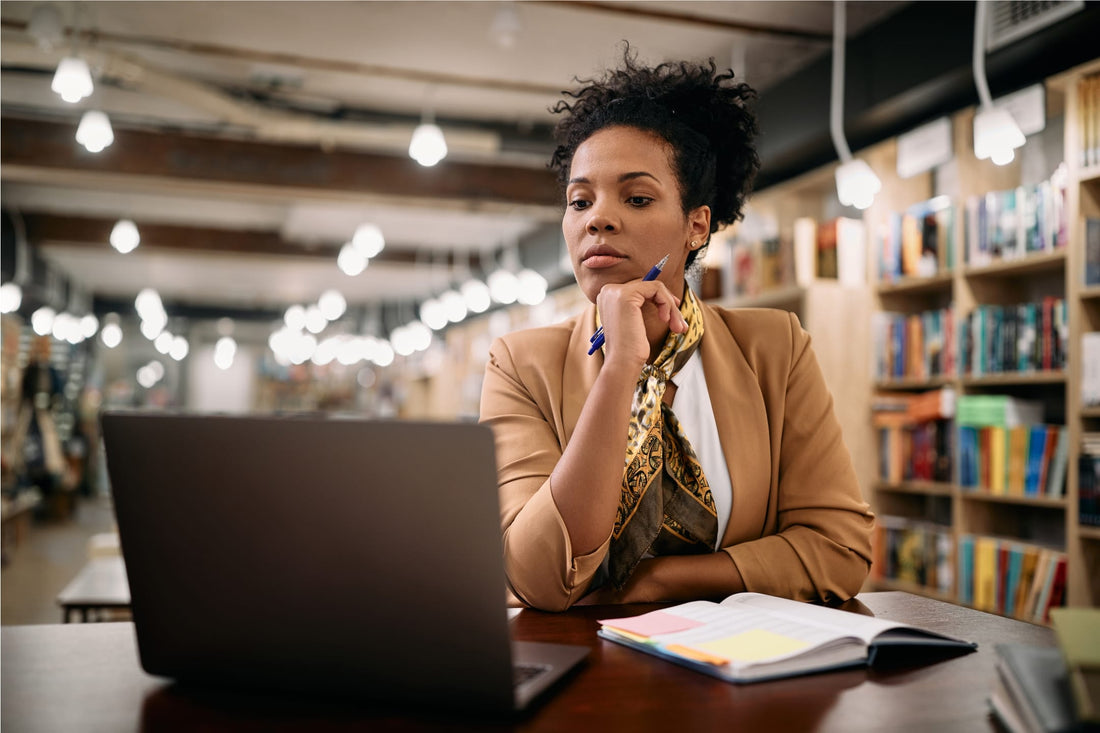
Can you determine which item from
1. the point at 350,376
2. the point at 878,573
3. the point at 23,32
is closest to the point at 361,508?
the point at 878,573

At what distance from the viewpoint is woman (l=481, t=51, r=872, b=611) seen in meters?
1.31

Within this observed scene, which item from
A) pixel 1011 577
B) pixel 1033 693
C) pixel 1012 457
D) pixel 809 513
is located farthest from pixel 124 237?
pixel 1033 693

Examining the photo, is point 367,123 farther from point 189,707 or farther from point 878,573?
point 189,707

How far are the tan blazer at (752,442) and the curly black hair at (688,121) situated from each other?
26cm

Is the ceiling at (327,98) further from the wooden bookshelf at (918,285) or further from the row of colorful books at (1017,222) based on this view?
the wooden bookshelf at (918,285)

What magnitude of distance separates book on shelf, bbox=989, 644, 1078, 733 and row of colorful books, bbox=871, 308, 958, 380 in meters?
3.59

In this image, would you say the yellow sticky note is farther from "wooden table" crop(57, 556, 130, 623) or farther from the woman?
"wooden table" crop(57, 556, 130, 623)

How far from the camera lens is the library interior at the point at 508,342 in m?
0.77

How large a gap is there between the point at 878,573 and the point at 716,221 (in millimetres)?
3307

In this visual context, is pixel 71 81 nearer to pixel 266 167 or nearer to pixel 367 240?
pixel 266 167

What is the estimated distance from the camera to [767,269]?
507 centimetres

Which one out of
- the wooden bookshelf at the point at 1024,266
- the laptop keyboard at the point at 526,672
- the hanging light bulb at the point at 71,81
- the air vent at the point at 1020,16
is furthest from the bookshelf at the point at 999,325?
the hanging light bulb at the point at 71,81

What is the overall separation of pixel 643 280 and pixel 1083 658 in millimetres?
934

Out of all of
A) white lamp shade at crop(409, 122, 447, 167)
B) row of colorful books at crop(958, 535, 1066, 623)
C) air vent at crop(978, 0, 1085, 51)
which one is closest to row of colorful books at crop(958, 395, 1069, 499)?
row of colorful books at crop(958, 535, 1066, 623)
